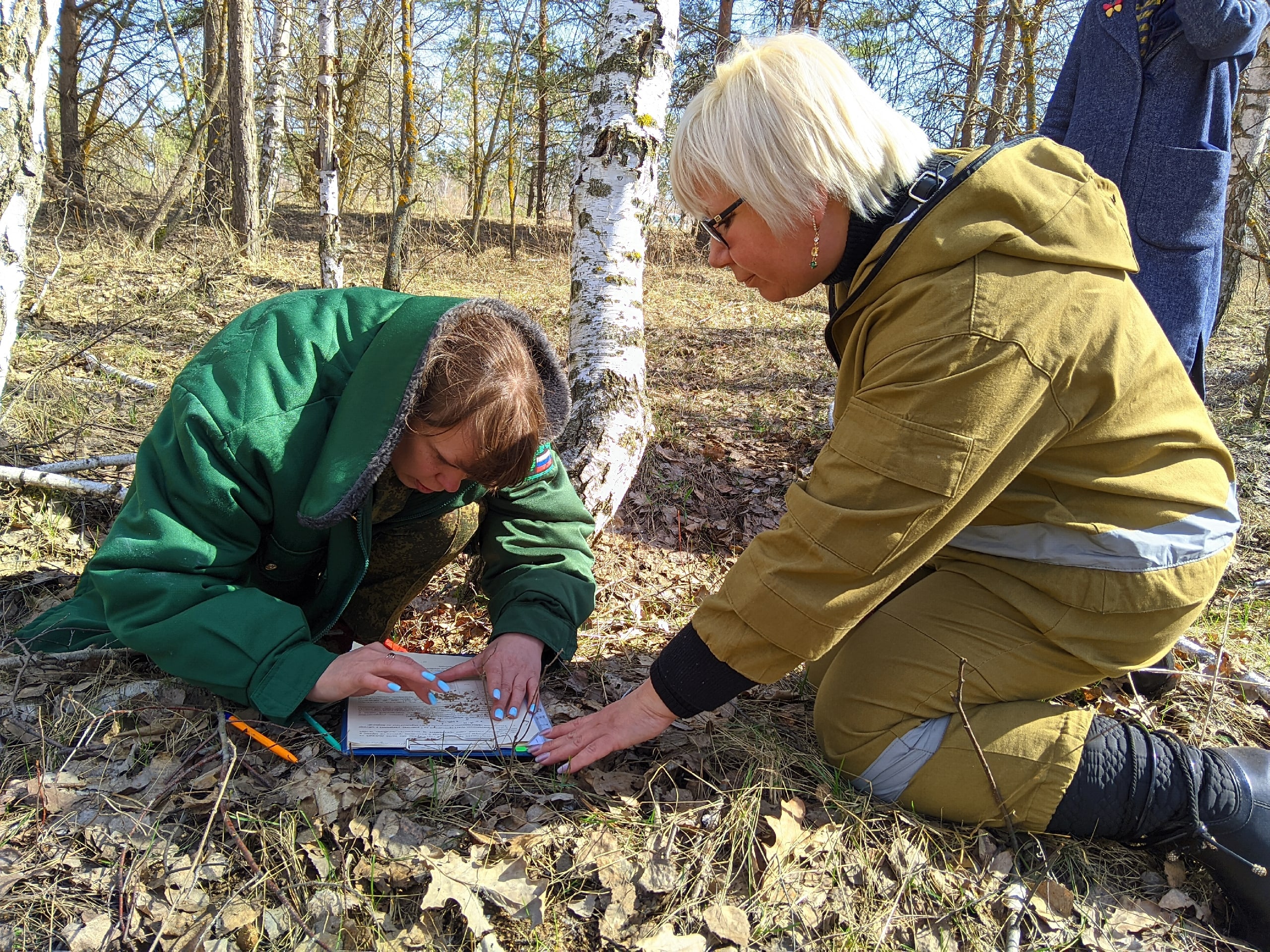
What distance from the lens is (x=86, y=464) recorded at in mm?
3316

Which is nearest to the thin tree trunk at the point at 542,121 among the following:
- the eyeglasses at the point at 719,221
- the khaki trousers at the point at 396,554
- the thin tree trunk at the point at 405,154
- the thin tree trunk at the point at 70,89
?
the thin tree trunk at the point at 405,154

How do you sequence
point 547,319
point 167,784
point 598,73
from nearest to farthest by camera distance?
point 167,784, point 598,73, point 547,319

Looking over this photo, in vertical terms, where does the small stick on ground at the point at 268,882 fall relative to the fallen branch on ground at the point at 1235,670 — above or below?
below

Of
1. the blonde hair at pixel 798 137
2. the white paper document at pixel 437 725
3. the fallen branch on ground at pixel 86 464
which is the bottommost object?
the white paper document at pixel 437 725

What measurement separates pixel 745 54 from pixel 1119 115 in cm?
194

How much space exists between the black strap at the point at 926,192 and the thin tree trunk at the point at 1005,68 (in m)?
8.89

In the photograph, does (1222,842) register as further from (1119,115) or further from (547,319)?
(547,319)

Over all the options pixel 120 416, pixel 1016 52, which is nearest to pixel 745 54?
pixel 120 416

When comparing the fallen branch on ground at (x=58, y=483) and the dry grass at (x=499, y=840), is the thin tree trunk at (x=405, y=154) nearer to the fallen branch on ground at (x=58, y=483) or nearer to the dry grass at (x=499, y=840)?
the fallen branch on ground at (x=58, y=483)

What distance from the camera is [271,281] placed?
9.04 meters

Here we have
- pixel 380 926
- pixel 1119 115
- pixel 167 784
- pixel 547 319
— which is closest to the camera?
Answer: pixel 380 926

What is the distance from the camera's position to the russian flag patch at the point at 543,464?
2.57 metres

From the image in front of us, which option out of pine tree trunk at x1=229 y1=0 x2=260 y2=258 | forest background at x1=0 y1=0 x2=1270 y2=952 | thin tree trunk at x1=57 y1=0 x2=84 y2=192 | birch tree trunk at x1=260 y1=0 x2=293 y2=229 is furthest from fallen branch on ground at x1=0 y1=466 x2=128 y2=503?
thin tree trunk at x1=57 y1=0 x2=84 y2=192

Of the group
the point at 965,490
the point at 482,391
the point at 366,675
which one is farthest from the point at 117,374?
the point at 965,490
